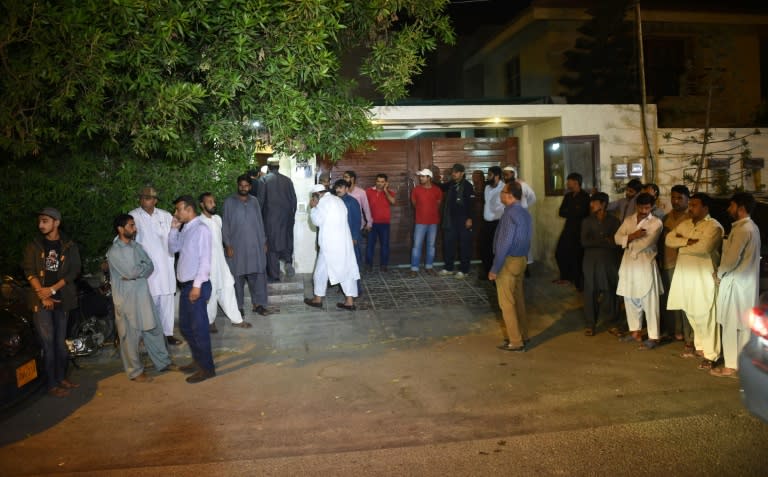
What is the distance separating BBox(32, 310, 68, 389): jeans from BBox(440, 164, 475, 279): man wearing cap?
6553 mm

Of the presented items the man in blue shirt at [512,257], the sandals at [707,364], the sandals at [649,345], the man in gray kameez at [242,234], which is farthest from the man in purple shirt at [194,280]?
the sandals at [707,364]

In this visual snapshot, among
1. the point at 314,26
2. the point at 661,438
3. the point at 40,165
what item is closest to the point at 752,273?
the point at 661,438

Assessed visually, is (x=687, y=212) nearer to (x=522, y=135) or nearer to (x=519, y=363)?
(x=519, y=363)

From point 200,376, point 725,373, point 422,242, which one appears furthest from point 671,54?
point 200,376

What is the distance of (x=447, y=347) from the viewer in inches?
323

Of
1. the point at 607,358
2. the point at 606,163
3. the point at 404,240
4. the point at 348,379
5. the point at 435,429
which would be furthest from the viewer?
the point at 404,240

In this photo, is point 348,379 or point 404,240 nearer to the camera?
point 348,379

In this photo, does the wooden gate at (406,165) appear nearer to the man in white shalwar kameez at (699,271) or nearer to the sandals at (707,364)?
the man in white shalwar kameez at (699,271)

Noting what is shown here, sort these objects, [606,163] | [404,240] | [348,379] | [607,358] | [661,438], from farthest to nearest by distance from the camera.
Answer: [404,240]
[606,163]
[607,358]
[348,379]
[661,438]

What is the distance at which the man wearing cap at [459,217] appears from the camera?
38.1 ft

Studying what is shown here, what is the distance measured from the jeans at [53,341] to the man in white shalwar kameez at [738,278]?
669 cm

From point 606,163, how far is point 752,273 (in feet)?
18.3

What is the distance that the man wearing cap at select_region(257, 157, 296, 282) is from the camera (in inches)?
416

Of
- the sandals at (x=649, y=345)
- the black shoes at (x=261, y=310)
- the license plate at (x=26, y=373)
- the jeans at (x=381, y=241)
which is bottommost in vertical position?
the sandals at (x=649, y=345)
